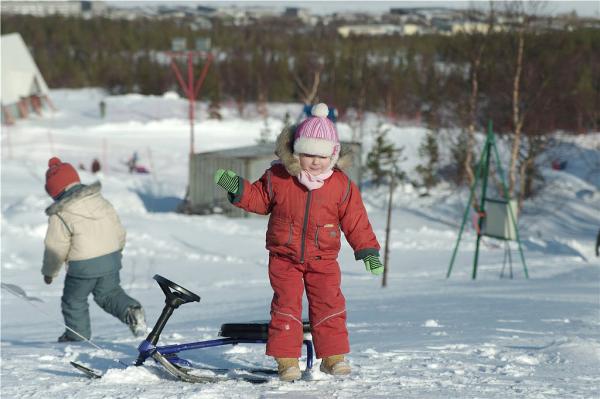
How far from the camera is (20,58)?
43.5 meters

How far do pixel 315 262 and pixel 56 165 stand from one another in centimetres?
273

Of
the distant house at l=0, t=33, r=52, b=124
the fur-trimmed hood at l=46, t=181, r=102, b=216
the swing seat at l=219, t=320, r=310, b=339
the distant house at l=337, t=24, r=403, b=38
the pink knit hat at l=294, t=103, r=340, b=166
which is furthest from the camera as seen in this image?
the distant house at l=337, t=24, r=403, b=38

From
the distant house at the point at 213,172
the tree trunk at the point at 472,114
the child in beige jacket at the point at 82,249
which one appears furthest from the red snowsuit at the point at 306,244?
the tree trunk at the point at 472,114

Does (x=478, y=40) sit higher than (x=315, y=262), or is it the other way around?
(x=478, y=40)

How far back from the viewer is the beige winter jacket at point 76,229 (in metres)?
5.99

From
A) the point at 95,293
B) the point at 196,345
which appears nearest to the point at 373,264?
the point at 196,345

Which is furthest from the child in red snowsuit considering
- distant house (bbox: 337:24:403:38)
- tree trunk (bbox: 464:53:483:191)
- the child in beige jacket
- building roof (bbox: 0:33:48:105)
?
distant house (bbox: 337:24:403:38)

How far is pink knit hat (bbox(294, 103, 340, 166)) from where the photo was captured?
4.10 metres

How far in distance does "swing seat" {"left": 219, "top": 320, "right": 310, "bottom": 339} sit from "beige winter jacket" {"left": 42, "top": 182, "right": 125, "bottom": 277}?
82.2 inches

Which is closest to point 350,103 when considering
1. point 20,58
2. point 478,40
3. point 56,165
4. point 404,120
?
point 404,120

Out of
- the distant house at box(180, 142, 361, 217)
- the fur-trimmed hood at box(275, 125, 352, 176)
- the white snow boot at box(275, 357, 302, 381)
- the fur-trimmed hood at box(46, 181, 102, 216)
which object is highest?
the fur-trimmed hood at box(275, 125, 352, 176)

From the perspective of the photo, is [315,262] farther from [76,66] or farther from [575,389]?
[76,66]

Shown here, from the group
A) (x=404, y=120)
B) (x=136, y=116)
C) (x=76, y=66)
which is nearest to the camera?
(x=136, y=116)

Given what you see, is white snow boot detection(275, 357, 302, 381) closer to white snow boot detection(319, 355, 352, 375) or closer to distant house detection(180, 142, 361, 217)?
white snow boot detection(319, 355, 352, 375)
